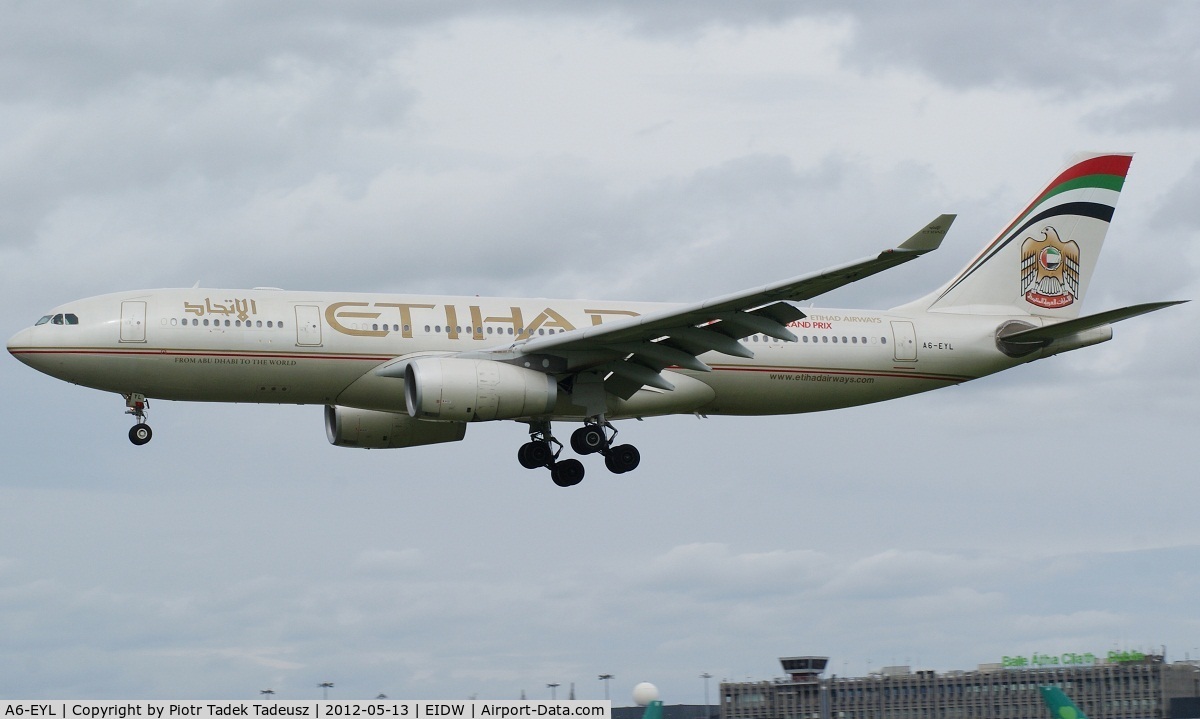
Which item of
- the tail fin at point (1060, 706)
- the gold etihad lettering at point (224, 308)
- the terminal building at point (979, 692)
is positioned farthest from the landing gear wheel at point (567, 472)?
the terminal building at point (979, 692)

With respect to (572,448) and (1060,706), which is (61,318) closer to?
(572,448)

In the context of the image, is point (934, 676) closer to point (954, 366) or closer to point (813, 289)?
point (954, 366)

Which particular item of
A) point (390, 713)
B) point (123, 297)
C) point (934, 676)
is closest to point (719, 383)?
point (390, 713)

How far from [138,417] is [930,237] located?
19.4m

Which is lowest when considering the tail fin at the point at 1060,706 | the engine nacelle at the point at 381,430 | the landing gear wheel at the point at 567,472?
the tail fin at the point at 1060,706

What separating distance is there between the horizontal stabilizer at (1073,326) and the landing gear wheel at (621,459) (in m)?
10.7

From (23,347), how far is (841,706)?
2435 inches

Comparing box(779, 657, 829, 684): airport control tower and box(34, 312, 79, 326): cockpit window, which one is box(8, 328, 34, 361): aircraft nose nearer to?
box(34, 312, 79, 326): cockpit window

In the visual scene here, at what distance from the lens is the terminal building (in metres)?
82.0

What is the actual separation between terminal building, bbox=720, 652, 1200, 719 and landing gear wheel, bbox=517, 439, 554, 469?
48.8 meters

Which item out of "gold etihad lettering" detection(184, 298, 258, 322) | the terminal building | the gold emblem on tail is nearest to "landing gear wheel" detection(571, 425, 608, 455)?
"gold etihad lettering" detection(184, 298, 258, 322)

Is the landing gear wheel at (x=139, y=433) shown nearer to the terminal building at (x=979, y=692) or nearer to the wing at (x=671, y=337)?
the wing at (x=671, y=337)

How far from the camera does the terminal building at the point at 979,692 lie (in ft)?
269

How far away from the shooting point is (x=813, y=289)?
33812mm
